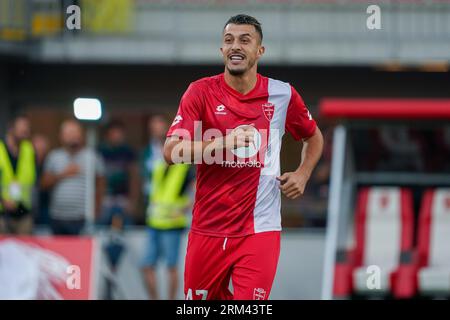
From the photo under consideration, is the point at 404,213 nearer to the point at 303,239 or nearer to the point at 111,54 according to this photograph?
the point at 303,239

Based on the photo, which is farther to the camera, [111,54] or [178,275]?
[111,54]

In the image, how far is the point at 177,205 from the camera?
9922 mm

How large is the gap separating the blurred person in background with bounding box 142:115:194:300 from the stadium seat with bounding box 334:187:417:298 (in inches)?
58.7

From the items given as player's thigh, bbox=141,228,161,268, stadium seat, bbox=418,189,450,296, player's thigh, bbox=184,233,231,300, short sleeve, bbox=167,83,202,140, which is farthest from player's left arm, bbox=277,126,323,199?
stadium seat, bbox=418,189,450,296

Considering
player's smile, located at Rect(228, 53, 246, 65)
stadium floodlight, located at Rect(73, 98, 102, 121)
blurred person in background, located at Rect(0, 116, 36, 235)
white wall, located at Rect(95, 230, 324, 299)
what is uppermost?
player's smile, located at Rect(228, 53, 246, 65)

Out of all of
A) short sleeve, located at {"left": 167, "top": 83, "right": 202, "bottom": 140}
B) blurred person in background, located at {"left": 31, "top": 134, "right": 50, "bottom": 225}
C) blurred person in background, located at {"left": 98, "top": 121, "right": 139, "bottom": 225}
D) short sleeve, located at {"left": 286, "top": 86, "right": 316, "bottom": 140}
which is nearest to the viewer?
short sleeve, located at {"left": 167, "top": 83, "right": 202, "bottom": 140}

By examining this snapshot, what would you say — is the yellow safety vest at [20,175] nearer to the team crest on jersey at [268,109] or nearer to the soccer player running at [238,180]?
the soccer player running at [238,180]

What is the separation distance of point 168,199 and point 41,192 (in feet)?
5.56

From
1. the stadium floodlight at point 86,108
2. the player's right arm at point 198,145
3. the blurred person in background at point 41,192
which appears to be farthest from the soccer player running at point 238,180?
the blurred person in background at point 41,192

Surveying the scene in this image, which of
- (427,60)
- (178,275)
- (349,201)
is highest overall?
(427,60)

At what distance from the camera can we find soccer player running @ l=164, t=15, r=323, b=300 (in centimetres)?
535

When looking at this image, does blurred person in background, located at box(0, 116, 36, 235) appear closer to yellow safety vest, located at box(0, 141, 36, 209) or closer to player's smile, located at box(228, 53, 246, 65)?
yellow safety vest, located at box(0, 141, 36, 209)
